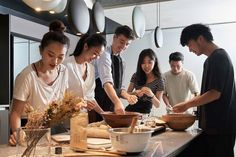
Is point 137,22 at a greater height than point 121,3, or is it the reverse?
point 121,3

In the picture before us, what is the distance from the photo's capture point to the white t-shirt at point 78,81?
78.3 inches

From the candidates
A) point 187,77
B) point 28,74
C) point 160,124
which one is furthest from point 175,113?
point 187,77

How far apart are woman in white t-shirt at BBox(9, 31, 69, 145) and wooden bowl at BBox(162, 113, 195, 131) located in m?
0.83

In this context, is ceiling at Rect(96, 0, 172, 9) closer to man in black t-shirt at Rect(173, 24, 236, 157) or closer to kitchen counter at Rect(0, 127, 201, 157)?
man in black t-shirt at Rect(173, 24, 236, 157)

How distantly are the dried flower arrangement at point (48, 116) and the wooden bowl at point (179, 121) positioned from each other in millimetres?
1134

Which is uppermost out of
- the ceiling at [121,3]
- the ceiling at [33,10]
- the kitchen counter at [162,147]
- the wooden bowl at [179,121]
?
the ceiling at [121,3]

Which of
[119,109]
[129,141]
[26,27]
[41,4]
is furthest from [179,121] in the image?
[26,27]

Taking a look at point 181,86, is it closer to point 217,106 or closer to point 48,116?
A: point 217,106

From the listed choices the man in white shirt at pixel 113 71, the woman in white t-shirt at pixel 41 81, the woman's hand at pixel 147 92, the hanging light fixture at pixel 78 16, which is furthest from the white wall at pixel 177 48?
the woman in white t-shirt at pixel 41 81

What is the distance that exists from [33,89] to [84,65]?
2.15ft

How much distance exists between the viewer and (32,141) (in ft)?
3.25

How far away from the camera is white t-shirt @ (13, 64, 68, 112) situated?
146cm

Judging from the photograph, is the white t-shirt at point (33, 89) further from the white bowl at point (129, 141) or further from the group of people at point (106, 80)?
the white bowl at point (129, 141)

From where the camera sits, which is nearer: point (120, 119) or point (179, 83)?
point (120, 119)
